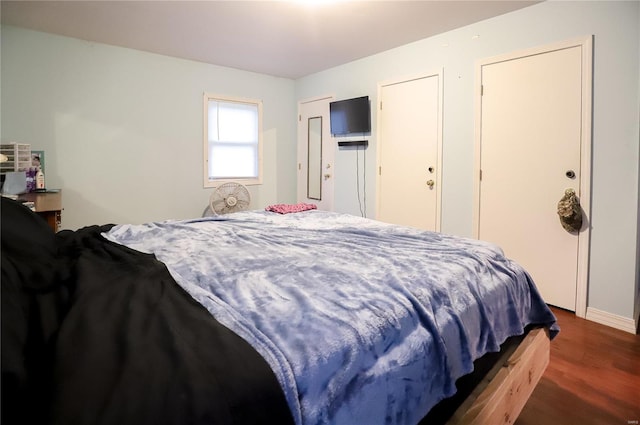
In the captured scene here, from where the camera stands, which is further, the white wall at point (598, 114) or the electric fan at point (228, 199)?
the electric fan at point (228, 199)

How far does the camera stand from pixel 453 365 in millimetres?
1080

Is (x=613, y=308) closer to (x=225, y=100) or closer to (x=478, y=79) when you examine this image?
(x=478, y=79)

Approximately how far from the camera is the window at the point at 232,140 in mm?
4570

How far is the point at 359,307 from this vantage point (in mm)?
1011

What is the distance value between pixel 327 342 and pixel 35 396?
562 mm

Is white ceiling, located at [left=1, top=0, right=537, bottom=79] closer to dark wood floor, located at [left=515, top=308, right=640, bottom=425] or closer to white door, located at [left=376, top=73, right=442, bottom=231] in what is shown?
white door, located at [left=376, top=73, right=442, bottom=231]

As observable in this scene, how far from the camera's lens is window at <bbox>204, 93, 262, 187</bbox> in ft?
15.0

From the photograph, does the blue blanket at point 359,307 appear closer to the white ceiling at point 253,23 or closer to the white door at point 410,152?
the white door at point 410,152

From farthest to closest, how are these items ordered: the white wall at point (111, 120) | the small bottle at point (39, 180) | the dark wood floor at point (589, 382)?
the white wall at point (111, 120) < the small bottle at point (39, 180) < the dark wood floor at point (589, 382)

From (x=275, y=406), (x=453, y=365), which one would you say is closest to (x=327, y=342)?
(x=275, y=406)

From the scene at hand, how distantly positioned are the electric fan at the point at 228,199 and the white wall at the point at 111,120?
41cm

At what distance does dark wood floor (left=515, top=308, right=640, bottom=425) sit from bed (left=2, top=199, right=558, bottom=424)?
290 mm

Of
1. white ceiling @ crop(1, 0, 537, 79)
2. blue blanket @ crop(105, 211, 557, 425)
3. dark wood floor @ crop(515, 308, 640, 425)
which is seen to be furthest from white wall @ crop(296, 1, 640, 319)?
blue blanket @ crop(105, 211, 557, 425)

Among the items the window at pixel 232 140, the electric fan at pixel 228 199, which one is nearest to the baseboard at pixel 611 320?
the electric fan at pixel 228 199
